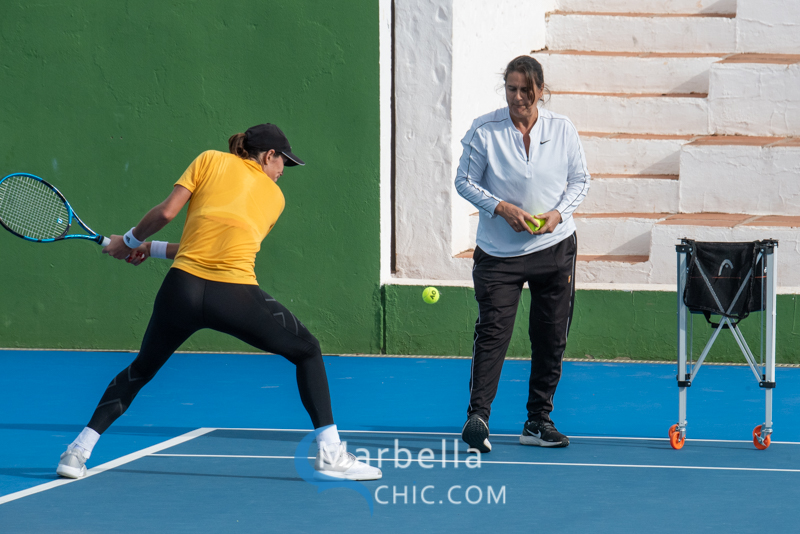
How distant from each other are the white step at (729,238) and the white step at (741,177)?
0.44m

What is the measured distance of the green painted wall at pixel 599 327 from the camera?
800 cm

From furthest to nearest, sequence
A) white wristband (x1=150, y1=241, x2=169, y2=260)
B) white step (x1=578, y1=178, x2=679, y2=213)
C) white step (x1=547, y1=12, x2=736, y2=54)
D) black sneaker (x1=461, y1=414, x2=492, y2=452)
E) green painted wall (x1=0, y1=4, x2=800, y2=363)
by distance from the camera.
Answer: white step (x1=547, y1=12, x2=736, y2=54)
white step (x1=578, y1=178, x2=679, y2=213)
green painted wall (x1=0, y1=4, x2=800, y2=363)
black sneaker (x1=461, y1=414, x2=492, y2=452)
white wristband (x1=150, y1=241, x2=169, y2=260)

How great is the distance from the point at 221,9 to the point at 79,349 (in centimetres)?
317

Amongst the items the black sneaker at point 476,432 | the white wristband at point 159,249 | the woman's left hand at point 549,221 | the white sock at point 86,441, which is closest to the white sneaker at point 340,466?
the black sneaker at point 476,432

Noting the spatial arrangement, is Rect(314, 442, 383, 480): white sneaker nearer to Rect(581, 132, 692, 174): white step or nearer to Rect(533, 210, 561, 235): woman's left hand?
Rect(533, 210, 561, 235): woman's left hand

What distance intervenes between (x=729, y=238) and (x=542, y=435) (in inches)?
159

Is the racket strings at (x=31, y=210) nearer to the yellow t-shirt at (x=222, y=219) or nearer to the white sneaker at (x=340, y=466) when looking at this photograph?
the yellow t-shirt at (x=222, y=219)

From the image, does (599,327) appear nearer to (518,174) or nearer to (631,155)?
(631,155)

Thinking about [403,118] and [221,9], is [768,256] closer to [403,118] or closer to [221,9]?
[403,118]

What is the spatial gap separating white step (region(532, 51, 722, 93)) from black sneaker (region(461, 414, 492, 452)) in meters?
6.49

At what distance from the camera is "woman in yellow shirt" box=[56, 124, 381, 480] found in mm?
4297

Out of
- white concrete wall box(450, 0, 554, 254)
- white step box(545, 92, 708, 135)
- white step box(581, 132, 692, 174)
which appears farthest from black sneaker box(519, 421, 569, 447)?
white step box(545, 92, 708, 135)

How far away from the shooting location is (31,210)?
6.01 m

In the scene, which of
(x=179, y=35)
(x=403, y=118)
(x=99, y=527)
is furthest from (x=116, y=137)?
Result: (x=99, y=527)
